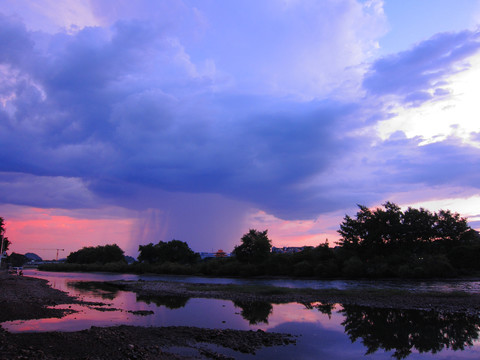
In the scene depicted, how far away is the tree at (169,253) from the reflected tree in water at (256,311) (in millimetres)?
100209

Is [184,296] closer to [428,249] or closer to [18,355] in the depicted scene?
[18,355]

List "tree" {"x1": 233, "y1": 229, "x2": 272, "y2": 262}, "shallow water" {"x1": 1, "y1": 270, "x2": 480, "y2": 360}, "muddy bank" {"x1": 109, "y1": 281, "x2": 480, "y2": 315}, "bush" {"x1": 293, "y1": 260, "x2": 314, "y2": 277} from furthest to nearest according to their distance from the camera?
"tree" {"x1": 233, "y1": 229, "x2": 272, "y2": 262}, "bush" {"x1": 293, "y1": 260, "x2": 314, "y2": 277}, "muddy bank" {"x1": 109, "y1": 281, "x2": 480, "y2": 315}, "shallow water" {"x1": 1, "y1": 270, "x2": 480, "y2": 360}

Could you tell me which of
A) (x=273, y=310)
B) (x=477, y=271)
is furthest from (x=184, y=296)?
(x=477, y=271)

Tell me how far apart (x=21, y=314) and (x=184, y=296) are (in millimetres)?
21184

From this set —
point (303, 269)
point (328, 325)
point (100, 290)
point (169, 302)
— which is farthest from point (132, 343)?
point (303, 269)

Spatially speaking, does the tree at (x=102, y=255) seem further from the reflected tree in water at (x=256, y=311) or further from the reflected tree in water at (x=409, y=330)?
the reflected tree in water at (x=409, y=330)

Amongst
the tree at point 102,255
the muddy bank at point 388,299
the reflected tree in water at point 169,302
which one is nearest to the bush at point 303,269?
the muddy bank at point 388,299

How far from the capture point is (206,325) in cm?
2033

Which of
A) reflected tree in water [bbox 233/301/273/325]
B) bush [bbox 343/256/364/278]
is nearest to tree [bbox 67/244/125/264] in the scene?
bush [bbox 343/256/364/278]

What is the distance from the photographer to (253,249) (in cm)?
10162

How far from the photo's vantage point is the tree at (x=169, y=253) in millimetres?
128750

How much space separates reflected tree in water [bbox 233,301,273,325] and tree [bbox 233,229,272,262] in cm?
6858

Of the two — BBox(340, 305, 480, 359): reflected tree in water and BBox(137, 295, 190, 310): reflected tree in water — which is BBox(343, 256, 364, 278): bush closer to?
BBox(137, 295, 190, 310): reflected tree in water

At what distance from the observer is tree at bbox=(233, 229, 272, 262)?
10044cm
